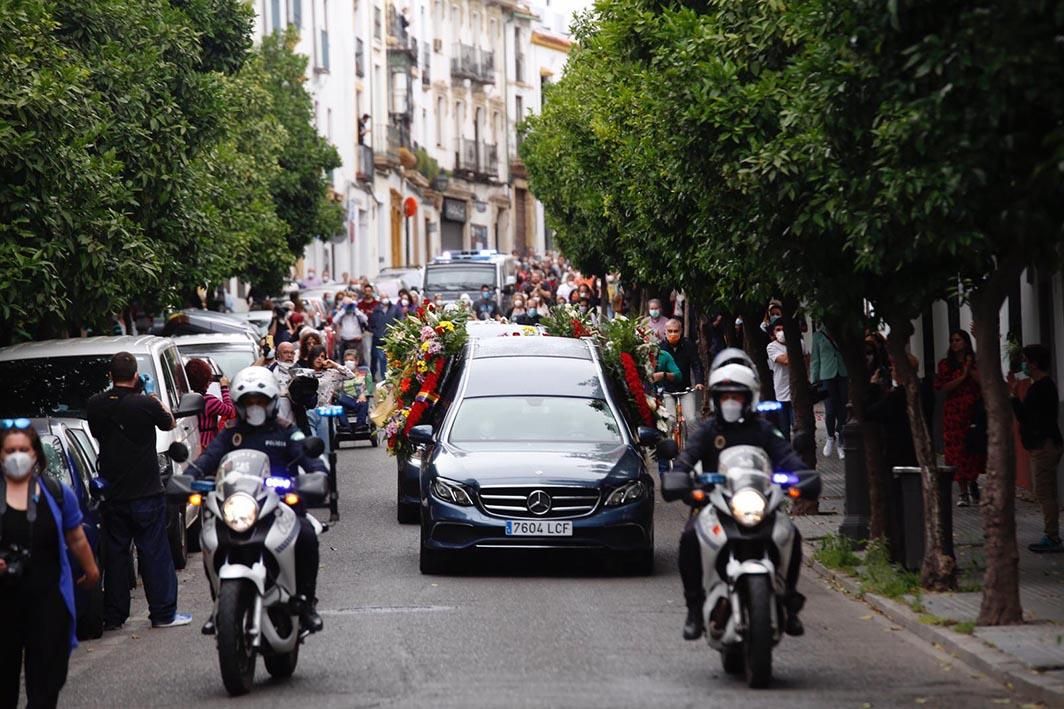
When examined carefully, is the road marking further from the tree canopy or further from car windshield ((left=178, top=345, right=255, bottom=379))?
car windshield ((left=178, top=345, right=255, bottom=379))

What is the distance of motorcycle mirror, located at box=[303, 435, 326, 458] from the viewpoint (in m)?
11.3

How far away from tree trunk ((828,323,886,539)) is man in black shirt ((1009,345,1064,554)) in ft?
4.50

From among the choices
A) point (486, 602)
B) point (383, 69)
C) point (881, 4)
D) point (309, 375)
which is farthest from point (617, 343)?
point (383, 69)

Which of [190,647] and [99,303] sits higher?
[99,303]

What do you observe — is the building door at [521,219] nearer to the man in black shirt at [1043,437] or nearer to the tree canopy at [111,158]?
the tree canopy at [111,158]

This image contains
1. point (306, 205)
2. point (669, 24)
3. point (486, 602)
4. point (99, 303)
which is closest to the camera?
point (486, 602)

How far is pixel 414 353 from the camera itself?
20.7 meters

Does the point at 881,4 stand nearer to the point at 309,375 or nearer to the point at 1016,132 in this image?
the point at 1016,132

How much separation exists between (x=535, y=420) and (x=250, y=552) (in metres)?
6.56

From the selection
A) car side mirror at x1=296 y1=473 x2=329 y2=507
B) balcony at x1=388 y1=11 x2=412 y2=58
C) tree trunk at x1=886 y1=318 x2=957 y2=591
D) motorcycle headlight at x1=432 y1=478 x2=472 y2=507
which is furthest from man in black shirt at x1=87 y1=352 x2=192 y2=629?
balcony at x1=388 y1=11 x2=412 y2=58

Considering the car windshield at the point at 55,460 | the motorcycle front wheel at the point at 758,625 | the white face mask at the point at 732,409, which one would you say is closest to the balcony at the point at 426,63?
the car windshield at the point at 55,460

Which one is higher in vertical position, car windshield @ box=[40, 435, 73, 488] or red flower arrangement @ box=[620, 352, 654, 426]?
red flower arrangement @ box=[620, 352, 654, 426]

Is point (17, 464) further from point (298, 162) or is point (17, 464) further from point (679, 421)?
point (298, 162)

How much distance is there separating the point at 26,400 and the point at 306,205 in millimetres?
34300
